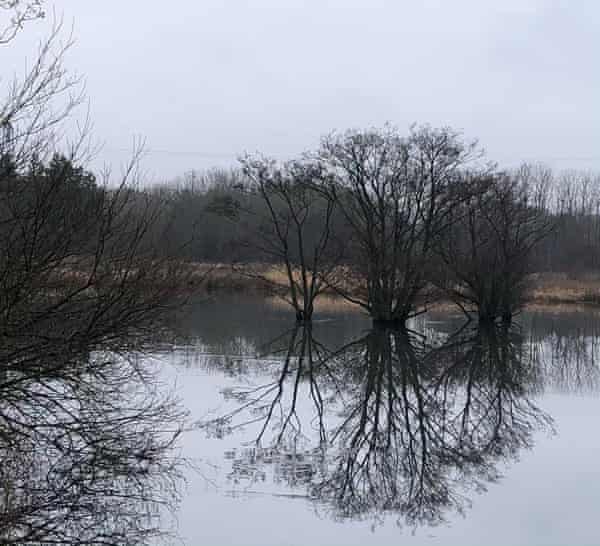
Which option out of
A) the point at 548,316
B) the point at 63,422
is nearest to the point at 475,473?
the point at 63,422

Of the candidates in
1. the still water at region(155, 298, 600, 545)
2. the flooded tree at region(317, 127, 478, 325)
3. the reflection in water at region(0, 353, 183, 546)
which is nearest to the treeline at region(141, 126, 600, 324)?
the flooded tree at region(317, 127, 478, 325)

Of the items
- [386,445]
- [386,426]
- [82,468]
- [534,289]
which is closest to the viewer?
[82,468]

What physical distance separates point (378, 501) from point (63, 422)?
4.12 meters

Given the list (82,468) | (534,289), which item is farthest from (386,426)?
(534,289)

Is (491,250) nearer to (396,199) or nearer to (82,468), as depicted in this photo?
(396,199)

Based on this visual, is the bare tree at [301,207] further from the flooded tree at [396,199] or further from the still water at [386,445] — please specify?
the still water at [386,445]

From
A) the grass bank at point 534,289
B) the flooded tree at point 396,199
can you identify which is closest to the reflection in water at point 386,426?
the flooded tree at point 396,199

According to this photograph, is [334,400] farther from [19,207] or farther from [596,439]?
[19,207]

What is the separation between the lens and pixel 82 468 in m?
8.07

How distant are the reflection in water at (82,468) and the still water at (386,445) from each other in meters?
0.37

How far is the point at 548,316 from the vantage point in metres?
38.1

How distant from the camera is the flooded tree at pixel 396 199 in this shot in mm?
26078

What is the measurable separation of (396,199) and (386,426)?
16020mm

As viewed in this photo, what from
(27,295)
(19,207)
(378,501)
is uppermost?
(19,207)
